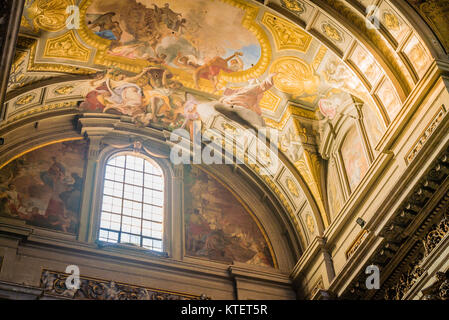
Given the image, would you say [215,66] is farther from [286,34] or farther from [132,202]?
[132,202]

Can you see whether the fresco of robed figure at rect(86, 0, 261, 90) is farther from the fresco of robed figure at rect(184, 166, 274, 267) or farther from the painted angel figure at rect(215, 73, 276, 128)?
the fresco of robed figure at rect(184, 166, 274, 267)

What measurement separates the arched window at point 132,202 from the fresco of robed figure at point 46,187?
0.79 metres

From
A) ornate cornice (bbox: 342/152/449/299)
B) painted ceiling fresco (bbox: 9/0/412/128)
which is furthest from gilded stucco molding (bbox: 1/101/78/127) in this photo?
ornate cornice (bbox: 342/152/449/299)

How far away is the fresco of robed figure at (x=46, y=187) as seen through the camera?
1441 cm

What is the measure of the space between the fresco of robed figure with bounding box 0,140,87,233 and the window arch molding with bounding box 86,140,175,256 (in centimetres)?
39

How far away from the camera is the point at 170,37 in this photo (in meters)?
15.3

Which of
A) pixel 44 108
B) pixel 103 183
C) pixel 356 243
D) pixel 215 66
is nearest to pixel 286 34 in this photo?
pixel 215 66

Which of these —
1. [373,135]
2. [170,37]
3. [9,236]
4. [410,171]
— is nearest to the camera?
[410,171]

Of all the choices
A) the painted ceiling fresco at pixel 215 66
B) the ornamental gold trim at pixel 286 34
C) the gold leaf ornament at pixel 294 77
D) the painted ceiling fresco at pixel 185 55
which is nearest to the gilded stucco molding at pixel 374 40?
the painted ceiling fresco at pixel 215 66

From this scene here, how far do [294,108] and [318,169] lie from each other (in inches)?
67.3

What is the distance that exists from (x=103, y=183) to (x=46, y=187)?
4.93ft

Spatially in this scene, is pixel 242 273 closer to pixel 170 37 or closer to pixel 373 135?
pixel 373 135

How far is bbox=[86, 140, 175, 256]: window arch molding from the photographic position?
14.8 m
